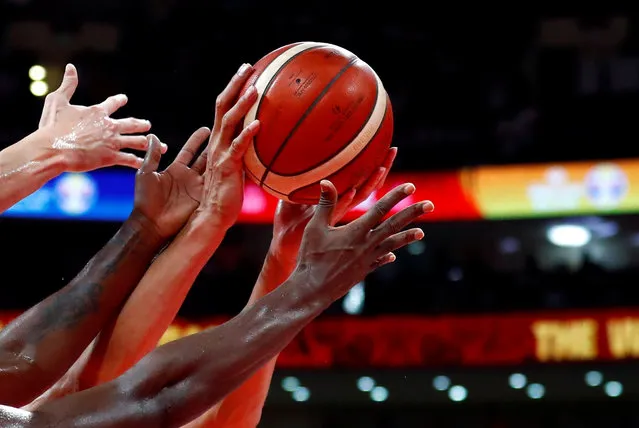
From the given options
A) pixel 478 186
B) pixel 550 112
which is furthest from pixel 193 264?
pixel 550 112

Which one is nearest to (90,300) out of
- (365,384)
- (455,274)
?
(455,274)

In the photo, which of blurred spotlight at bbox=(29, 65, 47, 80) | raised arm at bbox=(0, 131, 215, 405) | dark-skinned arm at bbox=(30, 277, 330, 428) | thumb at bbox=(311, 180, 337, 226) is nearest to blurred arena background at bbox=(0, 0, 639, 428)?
blurred spotlight at bbox=(29, 65, 47, 80)

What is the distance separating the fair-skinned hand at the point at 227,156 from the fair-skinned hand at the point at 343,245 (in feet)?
2.22

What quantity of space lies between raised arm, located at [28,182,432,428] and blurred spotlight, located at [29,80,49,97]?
472 inches

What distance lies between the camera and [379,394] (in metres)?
14.7

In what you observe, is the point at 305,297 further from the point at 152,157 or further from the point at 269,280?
the point at 152,157

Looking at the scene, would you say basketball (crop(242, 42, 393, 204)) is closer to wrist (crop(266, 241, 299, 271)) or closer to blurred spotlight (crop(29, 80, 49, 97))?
wrist (crop(266, 241, 299, 271))

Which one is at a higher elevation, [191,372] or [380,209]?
[380,209]

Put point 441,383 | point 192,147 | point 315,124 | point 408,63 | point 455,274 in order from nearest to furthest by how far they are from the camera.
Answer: point 315,124 < point 192,147 < point 455,274 < point 408,63 < point 441,383

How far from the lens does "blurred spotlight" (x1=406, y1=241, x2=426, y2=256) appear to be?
14102 millimetres

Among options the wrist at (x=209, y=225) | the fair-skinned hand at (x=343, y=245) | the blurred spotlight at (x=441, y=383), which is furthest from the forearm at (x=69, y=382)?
the blurred spotlight at (x=441, y=383)

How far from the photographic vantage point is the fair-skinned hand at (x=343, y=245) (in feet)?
7.28

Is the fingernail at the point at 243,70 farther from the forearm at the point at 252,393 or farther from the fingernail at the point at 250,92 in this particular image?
the forearm at the point at 252,393

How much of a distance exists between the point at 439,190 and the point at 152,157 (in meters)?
9.76
